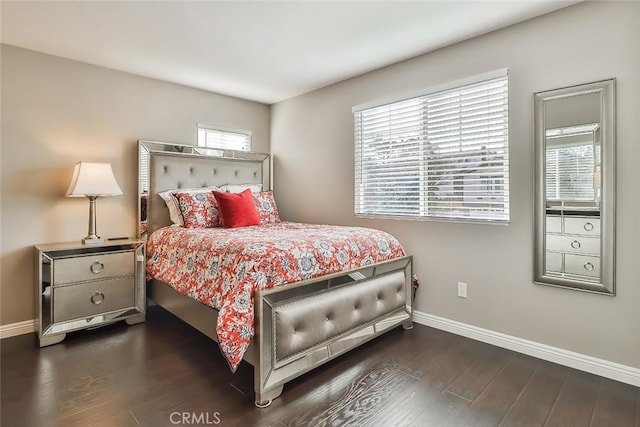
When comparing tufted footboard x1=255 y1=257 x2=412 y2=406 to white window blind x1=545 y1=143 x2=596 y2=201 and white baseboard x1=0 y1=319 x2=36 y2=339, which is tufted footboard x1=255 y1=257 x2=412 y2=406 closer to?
white window blind x1=545 y1=143 x2=596 y2=201

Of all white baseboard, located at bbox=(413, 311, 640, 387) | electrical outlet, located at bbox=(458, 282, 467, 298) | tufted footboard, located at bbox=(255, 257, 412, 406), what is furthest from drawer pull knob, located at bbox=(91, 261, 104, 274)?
electrical outlet, located at bbox=(458, 282, 467, 298)

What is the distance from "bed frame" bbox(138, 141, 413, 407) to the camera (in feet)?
5.94

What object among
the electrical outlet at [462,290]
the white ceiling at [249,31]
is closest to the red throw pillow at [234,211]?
the white ceiling at [249,31]

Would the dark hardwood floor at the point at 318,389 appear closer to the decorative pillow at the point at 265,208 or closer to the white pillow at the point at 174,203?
the white pillow at the point at 174,203

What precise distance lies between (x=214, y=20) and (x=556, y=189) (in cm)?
260

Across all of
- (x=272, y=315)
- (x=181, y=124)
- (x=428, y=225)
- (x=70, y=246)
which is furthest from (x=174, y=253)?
(x=428, y=225)

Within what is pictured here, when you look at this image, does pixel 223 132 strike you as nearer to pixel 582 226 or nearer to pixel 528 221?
pixel 528 221

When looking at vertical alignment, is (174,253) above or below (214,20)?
below

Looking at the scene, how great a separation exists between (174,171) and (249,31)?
5.48 feet

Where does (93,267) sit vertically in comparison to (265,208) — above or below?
below

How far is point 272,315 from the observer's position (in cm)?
183

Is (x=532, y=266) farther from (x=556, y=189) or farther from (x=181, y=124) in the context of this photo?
(x=181, y=124)

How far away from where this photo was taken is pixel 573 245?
2.18m

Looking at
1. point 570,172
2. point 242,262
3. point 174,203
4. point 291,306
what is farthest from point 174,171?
point 570,172
